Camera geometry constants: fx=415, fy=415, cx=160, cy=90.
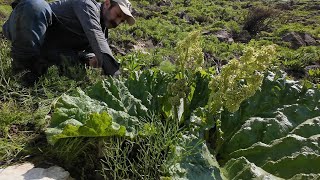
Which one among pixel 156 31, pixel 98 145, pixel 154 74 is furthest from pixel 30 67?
pixel 156 31

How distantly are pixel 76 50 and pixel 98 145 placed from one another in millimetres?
2315

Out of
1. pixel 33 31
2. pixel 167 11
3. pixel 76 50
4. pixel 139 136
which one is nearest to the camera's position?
pixel 139 136

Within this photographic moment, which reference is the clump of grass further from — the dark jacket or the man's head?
the man's head

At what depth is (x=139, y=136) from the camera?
2805 millimetres

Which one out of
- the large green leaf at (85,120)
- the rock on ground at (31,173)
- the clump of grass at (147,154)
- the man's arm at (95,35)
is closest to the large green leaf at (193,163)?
the clump of grass at (147,154)

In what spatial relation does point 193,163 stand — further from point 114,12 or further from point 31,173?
point 114,12

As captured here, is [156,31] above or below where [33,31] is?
below

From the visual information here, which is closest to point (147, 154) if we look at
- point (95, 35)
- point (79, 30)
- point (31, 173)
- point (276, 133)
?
point (31, 173)

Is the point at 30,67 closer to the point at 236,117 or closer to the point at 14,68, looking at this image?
the point at 14,68

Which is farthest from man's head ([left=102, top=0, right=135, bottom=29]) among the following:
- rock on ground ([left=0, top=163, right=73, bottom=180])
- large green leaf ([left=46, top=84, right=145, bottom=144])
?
rock on ground ([left=0, top=163, right=73, bottom=180])

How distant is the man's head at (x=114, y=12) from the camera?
183 inches

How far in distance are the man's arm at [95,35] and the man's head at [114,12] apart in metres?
0.37

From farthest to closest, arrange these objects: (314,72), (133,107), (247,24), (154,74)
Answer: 1. (247,24)
2. (314,72)
3. (154,74)
4. (133,107)

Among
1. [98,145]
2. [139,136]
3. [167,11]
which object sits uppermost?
[139,136]
